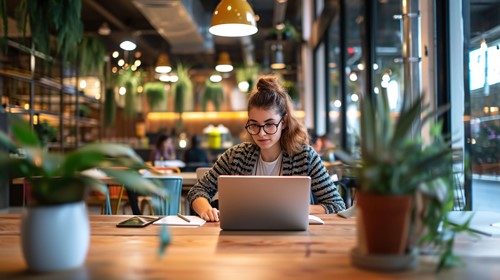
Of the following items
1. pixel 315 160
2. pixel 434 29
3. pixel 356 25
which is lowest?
pixel 315 160

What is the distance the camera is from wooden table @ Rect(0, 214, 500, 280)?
46.2 inches

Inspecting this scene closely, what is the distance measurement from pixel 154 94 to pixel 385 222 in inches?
436

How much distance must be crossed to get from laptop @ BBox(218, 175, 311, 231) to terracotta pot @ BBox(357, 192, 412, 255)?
525 millimetres

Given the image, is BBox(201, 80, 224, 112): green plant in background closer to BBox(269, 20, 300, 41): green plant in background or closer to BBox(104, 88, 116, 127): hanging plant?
BBox(104, 88, 116, 127): hanging plant

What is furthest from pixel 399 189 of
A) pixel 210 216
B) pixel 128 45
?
pixel 128 45

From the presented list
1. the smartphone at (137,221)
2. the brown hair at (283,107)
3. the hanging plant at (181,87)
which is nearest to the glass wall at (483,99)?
the brown hair at (283,107)

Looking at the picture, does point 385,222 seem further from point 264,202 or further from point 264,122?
point 264,122

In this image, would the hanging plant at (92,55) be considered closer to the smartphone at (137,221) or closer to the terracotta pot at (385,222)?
the smartphone at (137,221)

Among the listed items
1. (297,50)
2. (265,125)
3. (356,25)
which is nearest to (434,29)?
(265,125)

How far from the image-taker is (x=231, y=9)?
368cm

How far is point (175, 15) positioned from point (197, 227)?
6185 millimetres

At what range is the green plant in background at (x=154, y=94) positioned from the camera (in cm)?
1184

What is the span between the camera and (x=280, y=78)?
321 cm

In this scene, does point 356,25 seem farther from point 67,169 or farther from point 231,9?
point 67,169
